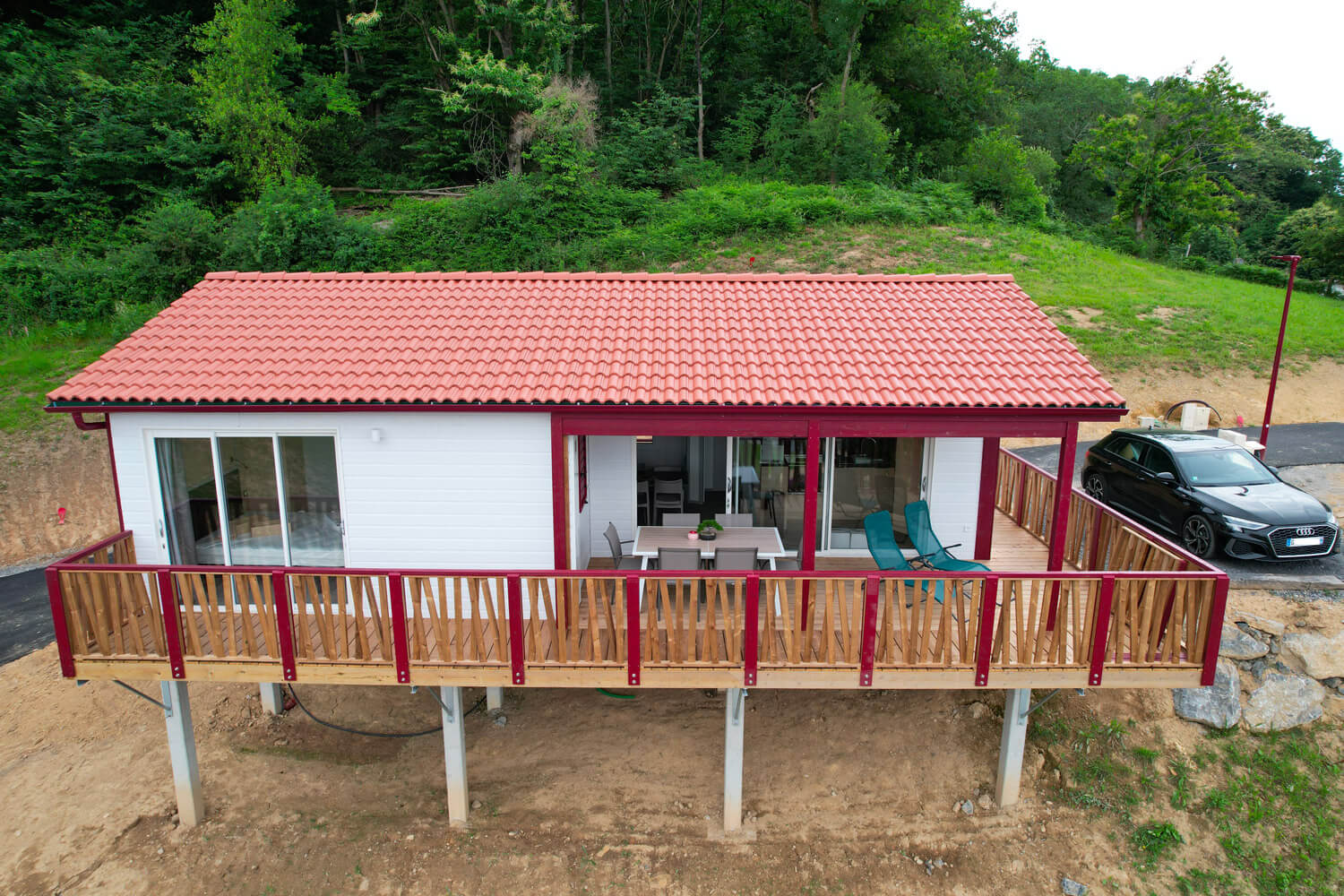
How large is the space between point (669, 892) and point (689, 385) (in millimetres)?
5327

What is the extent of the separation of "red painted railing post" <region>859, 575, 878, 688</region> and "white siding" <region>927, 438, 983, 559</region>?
113 inches

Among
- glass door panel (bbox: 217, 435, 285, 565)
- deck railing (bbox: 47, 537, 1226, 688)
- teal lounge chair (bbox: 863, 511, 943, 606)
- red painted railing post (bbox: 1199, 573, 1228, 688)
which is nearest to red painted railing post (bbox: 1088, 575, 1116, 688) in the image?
deck railing (bbox: 47, 537, 1226, 688)

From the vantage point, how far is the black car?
30.9ft

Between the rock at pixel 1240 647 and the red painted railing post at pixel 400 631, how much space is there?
943 centimetres

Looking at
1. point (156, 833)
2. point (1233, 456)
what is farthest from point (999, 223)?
point (156, 833)

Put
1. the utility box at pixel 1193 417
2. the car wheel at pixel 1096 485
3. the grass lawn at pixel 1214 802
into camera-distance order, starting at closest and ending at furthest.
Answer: the grass lawn at pixel 1214 802 → the car wheel at pixel 1096 485 → the utility box at pixel 1193 417

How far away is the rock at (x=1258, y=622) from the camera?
8.83 m

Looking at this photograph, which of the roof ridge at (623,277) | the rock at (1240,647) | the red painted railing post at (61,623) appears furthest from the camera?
the roof ridge at (623,277)

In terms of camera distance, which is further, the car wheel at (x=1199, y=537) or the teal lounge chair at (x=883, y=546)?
the car wheel at (x=1199, y=537)

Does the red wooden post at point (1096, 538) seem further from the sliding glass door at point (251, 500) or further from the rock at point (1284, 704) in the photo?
the sliding glass door at point (251, 500)

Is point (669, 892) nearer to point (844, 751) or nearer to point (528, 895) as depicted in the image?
point (528, 895)

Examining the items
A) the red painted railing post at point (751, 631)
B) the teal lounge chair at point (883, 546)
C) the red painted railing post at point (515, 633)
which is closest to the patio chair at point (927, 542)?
the teal lounge chair at point (883, 546)

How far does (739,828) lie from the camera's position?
8.01m

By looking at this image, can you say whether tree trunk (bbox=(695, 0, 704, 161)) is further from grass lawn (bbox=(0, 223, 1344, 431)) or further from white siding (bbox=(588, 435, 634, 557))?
white siding (bbox=(588, 435, 634, 557))
